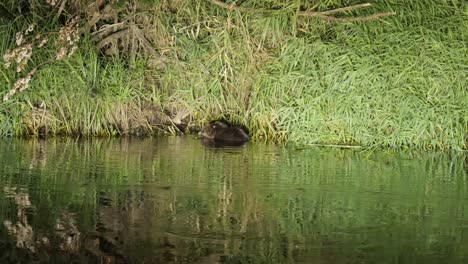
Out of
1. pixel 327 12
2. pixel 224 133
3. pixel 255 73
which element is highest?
pixel 327 12

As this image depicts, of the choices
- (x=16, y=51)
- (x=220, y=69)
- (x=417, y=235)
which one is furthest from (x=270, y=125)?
(x=417, y=235)

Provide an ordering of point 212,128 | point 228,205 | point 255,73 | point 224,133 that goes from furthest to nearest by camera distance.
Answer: point 255,73, point 212,128, point 224,133, point 228,205

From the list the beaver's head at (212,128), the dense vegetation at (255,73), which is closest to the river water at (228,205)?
the dense vegetation at (255,73)

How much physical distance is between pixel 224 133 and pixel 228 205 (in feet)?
13.0

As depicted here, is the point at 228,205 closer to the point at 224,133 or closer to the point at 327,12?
the point at 224,133

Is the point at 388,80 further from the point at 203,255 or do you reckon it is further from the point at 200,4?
the point at 203,255

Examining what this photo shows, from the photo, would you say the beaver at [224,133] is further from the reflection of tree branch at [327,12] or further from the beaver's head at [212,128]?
the reflection of tree branch at [327,12]

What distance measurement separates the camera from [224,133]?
10711 mm

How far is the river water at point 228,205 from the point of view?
5.43m

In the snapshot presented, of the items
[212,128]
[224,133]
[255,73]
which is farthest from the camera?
[255,73]

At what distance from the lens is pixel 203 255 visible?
5.30 metres

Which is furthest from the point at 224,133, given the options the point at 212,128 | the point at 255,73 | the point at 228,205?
the point at 228,205

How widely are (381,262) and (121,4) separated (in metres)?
6.69

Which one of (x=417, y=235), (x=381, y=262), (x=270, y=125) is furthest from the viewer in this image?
(x=270, y=125)
